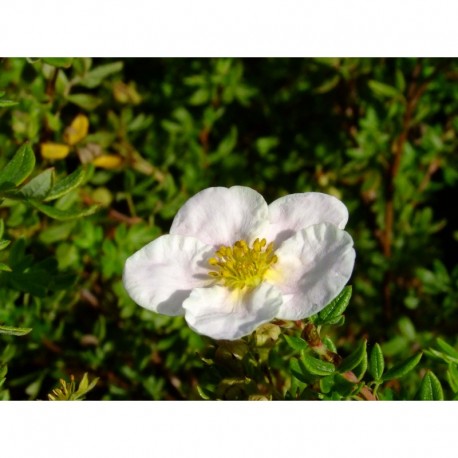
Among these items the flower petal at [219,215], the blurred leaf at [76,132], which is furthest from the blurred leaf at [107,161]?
the flower petal at [219,215]

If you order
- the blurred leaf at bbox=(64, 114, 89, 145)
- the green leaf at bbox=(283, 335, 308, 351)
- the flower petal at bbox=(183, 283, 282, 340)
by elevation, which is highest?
the blurred leaf at bbox=(64, 114, 89, 145)

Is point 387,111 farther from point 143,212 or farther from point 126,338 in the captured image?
point 126,338

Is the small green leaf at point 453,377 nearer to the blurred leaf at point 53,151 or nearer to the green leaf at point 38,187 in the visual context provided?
the green leaf at point 38,187

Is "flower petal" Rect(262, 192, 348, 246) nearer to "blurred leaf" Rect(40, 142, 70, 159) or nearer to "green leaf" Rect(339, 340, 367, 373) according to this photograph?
"green leaf" Rect(339, 340, 367, 373)

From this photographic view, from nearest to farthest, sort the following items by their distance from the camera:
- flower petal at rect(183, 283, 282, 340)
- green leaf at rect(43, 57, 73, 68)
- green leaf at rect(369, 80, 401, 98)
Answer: flower petal at rect(183, 283, 282, 340) → green leaf at rect(43, 57, 73, 68) → green leaf at rect(369, 80, 401, 98)

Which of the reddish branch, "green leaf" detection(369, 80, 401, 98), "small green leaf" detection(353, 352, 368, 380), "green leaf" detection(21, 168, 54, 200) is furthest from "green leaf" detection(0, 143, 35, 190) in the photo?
the reddish branch

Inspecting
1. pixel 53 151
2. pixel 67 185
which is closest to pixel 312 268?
pixel 67 185

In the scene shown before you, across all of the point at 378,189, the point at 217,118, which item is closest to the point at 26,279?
the point at 217,118
